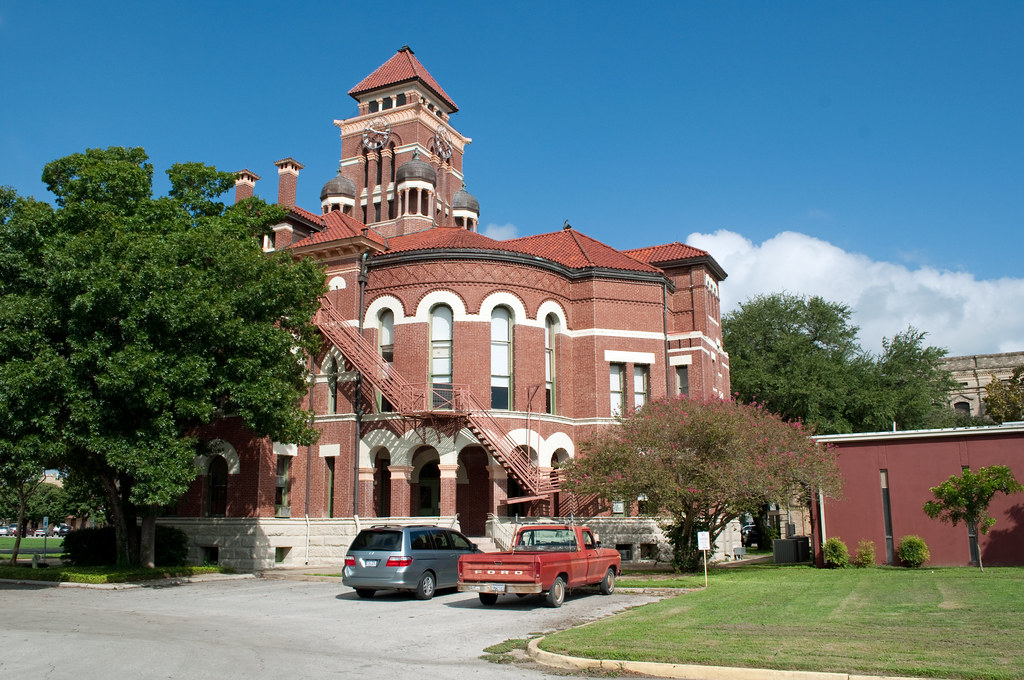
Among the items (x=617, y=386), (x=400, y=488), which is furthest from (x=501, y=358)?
(x=400, y=488)

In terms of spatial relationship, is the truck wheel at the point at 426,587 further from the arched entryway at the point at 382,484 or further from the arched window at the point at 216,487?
the arched window at the point at 216,487

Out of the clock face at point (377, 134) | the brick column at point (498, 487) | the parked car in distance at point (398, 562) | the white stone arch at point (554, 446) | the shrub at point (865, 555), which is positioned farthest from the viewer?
the clock face at point (377, 134)

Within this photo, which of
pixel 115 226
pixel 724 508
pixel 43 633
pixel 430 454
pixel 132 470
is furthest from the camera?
pixel 430 454

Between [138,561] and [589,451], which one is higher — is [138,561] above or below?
below

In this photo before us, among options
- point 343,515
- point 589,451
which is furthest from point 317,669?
point 343,515

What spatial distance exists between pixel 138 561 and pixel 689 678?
2010cm

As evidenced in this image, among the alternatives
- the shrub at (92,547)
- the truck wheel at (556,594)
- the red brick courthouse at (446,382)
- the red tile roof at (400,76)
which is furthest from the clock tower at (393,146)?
the truck wheel at (556,594)

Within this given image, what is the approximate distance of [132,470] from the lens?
20.1m

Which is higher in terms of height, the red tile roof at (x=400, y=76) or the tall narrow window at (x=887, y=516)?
the red tile roof at (x=400, y=76)

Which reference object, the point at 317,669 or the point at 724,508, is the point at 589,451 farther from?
the point at 317,669

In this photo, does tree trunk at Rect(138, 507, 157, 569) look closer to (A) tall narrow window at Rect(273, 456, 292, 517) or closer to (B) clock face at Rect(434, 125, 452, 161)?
(A) tall narrow window at Rect(273, 456, 292, 517)

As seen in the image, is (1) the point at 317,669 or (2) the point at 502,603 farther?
A: (2) the point at 502,603

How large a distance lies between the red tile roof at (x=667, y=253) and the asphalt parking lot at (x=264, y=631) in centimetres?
1995

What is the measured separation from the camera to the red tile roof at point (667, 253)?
34938mm
